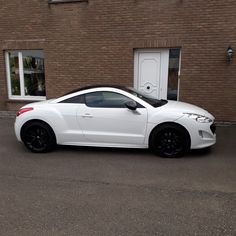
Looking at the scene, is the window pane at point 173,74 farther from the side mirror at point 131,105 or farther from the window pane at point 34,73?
the window pane at point 34,73

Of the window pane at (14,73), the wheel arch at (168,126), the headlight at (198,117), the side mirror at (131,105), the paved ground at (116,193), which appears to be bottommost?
the paved ground at (116,193)

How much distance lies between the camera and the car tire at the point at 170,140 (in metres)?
4.79

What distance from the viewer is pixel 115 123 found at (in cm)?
498

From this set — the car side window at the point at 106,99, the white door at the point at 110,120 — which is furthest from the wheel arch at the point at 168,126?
the car side window at the point at 106,99

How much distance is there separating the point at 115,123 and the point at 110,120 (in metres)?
0.12

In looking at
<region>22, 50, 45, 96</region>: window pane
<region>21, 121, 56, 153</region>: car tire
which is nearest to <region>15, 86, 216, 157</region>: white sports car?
<region>21, 121, 56, 153</region>: car tire

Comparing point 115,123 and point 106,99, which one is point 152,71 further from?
point 115,123

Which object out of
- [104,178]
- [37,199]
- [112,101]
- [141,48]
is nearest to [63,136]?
[112,101]

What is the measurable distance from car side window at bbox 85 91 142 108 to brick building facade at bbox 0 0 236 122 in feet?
9.92

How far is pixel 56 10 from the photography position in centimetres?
816

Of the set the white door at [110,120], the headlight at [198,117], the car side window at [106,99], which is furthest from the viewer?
the car side window at [106,99]

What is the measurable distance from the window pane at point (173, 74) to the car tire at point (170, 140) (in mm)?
3413

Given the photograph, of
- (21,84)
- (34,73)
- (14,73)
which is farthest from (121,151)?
(14,73)

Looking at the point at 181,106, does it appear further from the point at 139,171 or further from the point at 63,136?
the point at 63,136
